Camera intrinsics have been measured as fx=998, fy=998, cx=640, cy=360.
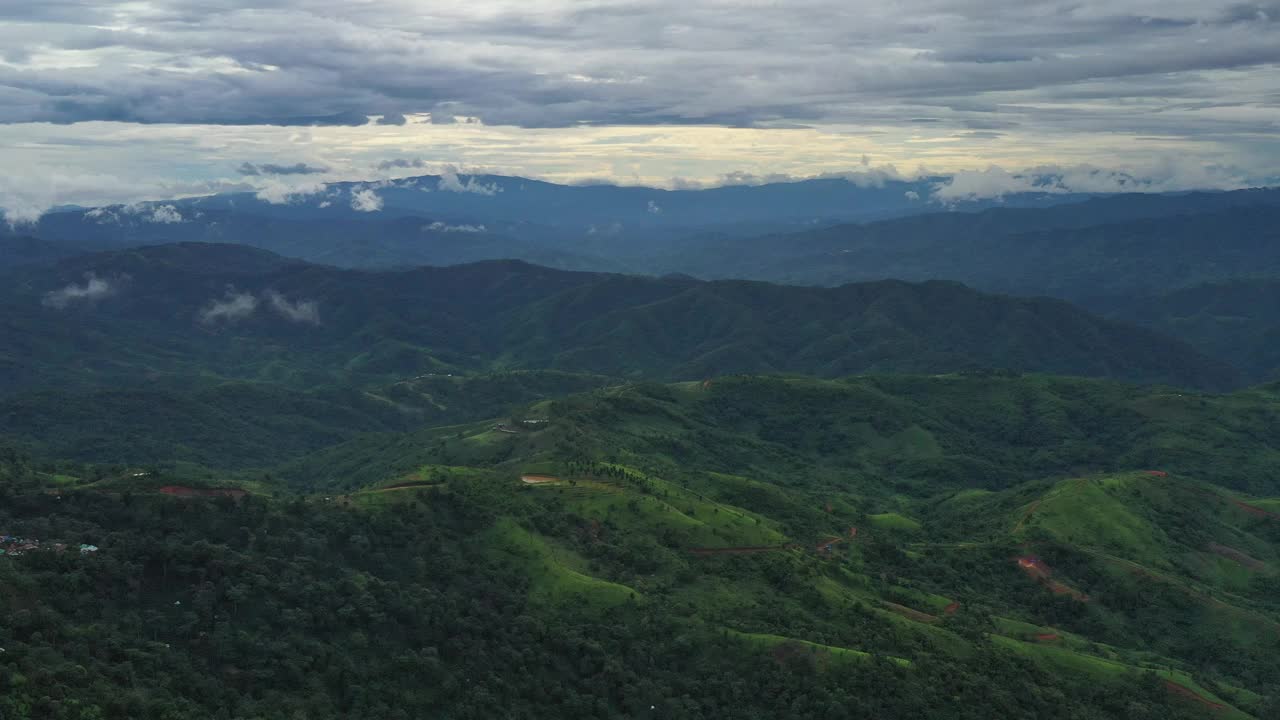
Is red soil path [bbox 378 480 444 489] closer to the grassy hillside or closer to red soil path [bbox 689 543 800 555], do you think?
the grassy hillside

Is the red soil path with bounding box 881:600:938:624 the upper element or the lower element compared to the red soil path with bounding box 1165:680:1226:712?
upper

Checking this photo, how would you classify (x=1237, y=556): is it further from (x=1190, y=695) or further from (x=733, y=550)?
(x=733, y=550)

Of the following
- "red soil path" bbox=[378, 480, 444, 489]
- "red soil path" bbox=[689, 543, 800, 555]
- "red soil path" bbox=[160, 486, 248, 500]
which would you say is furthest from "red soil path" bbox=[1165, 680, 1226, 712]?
"red soil path" bbox=[160, 486, 248, 500]

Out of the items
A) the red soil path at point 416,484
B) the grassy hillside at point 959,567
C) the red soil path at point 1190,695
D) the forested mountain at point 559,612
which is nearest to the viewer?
the forested mountain at point 559,612

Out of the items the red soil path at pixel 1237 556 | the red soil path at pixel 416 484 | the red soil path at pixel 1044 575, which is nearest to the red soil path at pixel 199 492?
the red soil path at pixel 416 484

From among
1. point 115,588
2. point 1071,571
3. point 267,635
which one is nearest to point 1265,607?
point 1071,571

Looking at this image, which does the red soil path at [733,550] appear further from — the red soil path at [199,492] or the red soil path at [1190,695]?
the red soil path at [199,492]
